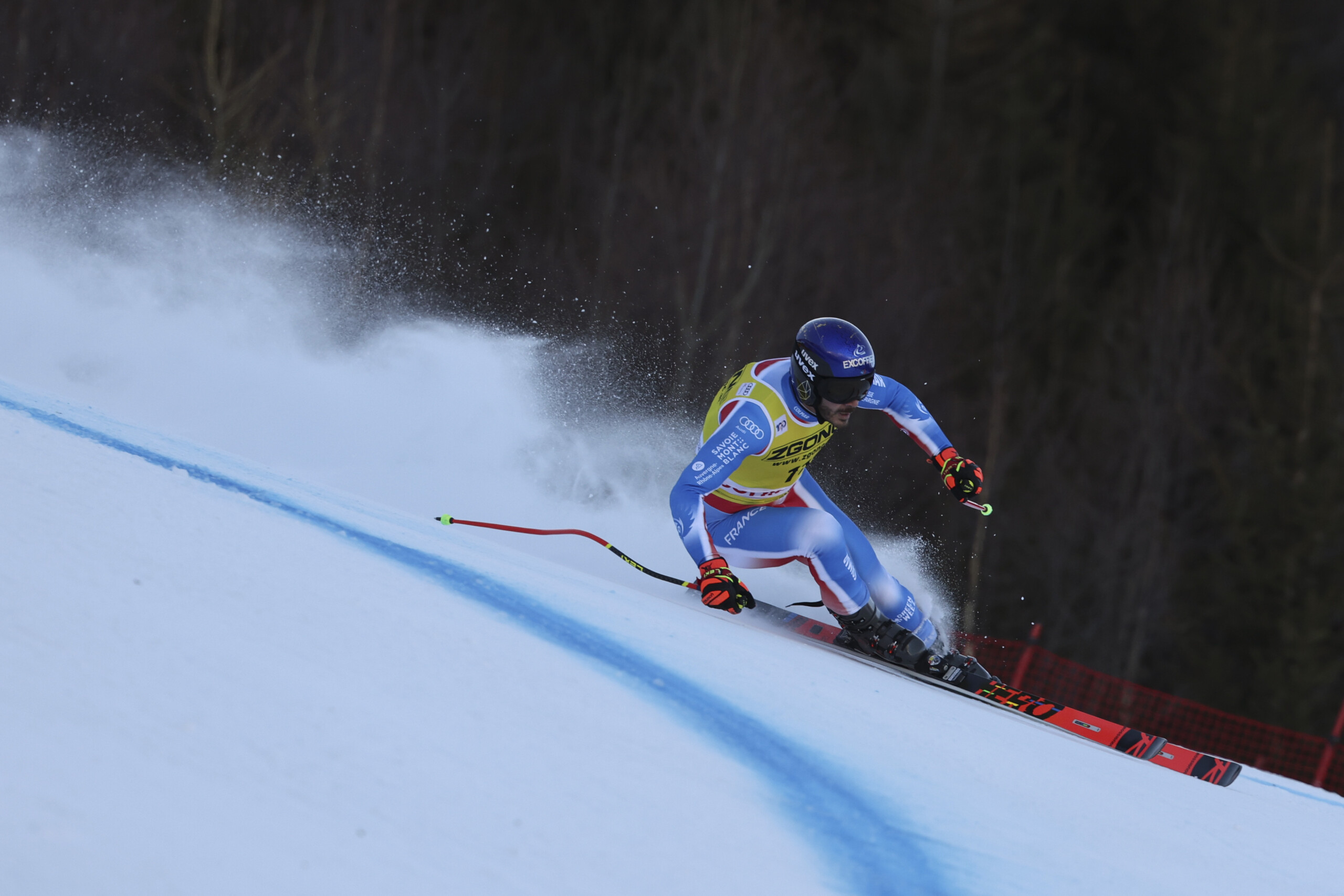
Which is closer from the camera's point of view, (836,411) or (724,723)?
(724,723)

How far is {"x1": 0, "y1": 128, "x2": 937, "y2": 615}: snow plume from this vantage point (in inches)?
272

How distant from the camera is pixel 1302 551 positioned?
41.6 feet

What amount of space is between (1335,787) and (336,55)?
39.5 feet

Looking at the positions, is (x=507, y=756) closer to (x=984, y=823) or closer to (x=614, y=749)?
(x=614, y=749)

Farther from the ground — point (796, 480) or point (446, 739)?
point (796, 480)

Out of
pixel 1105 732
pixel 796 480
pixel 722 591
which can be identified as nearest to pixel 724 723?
pixel 722 591

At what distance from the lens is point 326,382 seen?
7746mm

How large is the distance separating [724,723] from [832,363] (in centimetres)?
208

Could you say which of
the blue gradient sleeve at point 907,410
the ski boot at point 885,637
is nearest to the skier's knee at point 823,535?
the ski boot at point 885,637

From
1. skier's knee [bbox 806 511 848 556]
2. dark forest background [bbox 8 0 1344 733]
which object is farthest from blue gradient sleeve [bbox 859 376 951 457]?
dark forest background [bbox 8 0 1344 733]

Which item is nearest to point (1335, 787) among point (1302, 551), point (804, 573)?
point (1302, 551)

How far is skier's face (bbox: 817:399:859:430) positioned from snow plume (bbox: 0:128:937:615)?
1393 mm

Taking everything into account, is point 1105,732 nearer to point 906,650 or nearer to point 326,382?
point 906,650

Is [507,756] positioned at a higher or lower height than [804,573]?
lower
